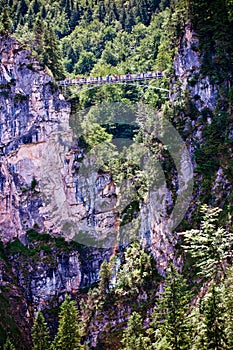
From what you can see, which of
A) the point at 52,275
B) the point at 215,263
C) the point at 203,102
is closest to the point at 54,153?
the point at 52,275

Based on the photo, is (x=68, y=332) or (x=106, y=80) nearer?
(x=68, y=332)

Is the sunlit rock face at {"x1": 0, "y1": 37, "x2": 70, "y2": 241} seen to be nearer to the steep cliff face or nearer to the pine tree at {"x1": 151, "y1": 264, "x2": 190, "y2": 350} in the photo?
the steep cliff face

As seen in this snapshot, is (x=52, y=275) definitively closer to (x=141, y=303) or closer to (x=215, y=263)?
(x=141, y=303)

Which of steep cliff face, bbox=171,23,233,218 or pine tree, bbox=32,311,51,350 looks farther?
steep cliff face, bbox=171,23,233,218

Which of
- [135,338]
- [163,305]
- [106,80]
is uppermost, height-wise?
[106,80]

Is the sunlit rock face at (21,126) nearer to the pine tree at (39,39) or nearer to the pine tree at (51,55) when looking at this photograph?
the pine tree at (39,39)

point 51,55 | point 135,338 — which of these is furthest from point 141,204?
point 135,338

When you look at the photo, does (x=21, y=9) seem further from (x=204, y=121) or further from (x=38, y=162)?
(x=204, y=121)

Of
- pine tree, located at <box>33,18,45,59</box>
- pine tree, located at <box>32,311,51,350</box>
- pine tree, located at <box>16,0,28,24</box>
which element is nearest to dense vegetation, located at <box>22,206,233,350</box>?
pine tree, located at <box>32,311,51,350</box>
